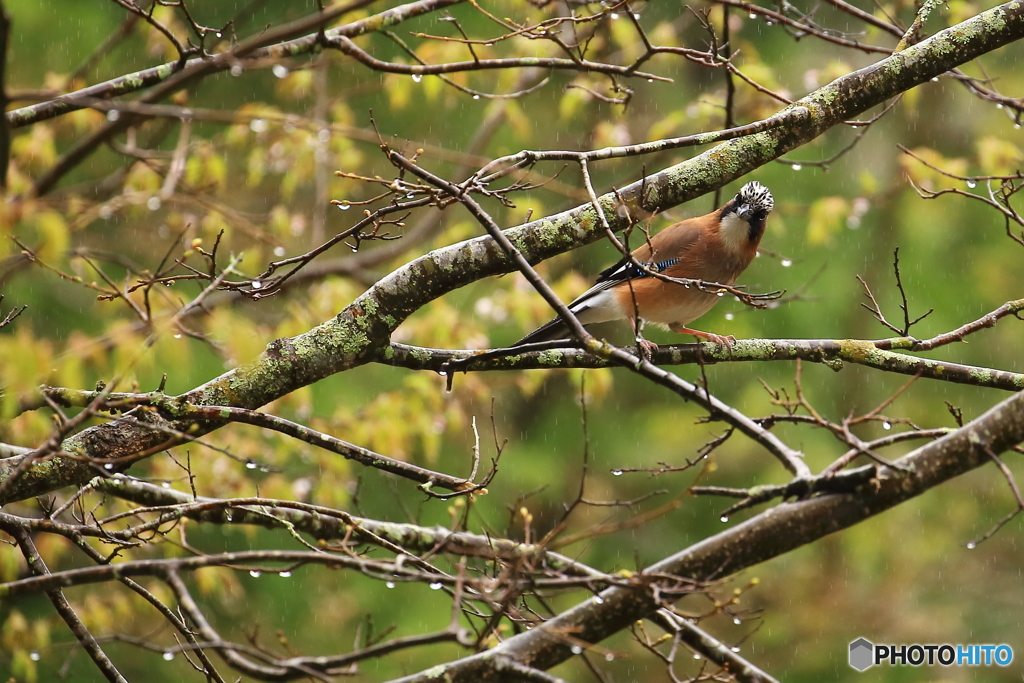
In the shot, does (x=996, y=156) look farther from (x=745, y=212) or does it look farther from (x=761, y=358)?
(x=761, y=358)

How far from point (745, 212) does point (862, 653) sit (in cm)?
502

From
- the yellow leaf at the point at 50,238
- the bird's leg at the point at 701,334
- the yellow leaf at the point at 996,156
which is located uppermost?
the yellow leaf at the point at 996,156

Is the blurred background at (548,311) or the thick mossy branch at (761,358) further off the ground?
the blurred background at (548,311)

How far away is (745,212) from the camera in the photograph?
609 centimetres

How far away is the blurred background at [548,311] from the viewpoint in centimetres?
734

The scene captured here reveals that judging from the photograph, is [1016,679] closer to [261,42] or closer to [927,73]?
[927,73]

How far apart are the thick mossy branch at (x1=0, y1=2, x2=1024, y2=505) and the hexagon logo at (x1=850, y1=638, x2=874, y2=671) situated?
6129 millimetres

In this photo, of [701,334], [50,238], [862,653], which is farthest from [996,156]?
[50,238]

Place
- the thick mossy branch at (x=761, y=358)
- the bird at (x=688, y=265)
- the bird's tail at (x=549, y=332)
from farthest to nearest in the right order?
the bird at (x=688, y=265)
the bird's tail at (x=549, y=332)
the thick mossy branch at (x=761, y=358)

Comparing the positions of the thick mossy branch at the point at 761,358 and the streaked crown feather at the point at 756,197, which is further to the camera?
the streaked crown feather at the point at 756,197

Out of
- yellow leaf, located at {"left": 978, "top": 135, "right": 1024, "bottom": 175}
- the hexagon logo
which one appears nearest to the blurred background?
yellow leaf, located at {"left": 978, "top": 135, "right": 1024, "bottom": 175}

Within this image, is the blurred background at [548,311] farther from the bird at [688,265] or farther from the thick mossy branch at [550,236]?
the thick mossy branch at [550,236]

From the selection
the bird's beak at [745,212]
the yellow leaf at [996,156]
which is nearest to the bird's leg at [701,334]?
the bird's beak at [745,212]

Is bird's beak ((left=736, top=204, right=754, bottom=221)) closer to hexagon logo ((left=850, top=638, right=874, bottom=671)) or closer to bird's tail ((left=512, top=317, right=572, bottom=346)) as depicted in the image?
bird's tail ((left=512, top=317, right=572, bottom=346))
